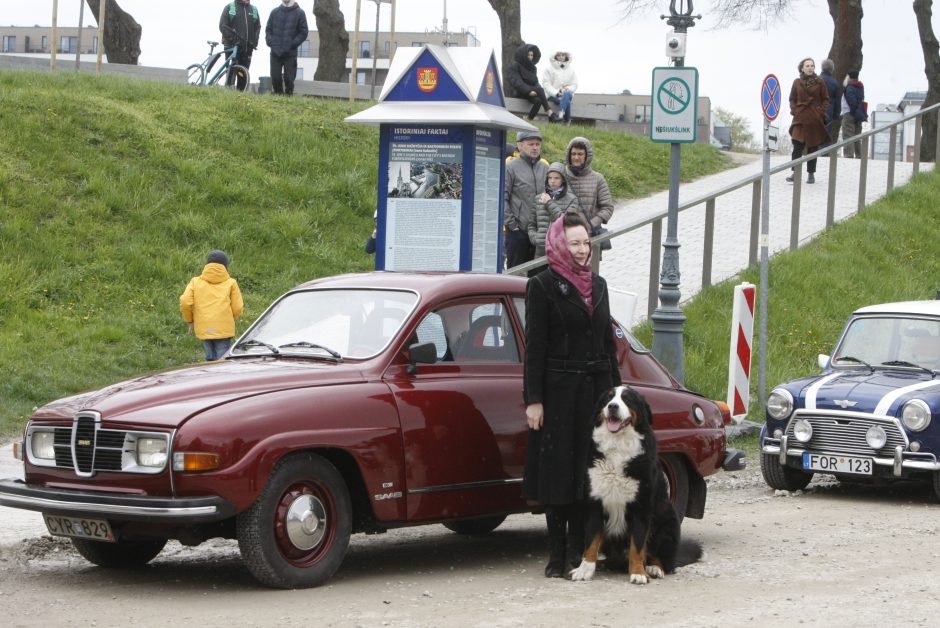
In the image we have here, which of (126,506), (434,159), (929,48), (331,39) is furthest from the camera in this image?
(929,48)

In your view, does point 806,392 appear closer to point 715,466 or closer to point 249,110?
point 715,466

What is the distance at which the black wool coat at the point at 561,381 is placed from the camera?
8117 millimetres

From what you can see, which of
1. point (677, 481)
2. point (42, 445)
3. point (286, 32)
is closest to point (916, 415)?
point (677, 481)

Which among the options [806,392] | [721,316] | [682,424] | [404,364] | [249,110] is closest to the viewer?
[404,364]

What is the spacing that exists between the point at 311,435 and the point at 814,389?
578 centimetres

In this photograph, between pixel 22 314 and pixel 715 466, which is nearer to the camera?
pixel 715 466

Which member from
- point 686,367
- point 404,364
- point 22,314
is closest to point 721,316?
point 686,367

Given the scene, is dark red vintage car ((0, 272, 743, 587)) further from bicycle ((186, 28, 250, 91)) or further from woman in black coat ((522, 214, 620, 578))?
bicycle ((186, 28, 250, 91))

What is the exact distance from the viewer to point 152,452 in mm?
7355

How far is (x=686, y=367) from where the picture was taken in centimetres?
1622

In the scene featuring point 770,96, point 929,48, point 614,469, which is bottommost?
point 614,469

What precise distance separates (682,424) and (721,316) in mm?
8463

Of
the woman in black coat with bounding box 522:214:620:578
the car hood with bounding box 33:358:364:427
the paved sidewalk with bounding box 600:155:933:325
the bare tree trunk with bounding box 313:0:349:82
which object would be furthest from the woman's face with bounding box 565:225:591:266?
the bare tree trunk with bounding box 313:0:349:82

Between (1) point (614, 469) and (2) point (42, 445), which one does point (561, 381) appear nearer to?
(1) point (614, 469)
